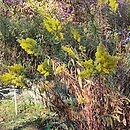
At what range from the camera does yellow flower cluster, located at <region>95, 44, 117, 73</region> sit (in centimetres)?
257

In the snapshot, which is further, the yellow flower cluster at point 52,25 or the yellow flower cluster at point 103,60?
the yellow flower cluster at point 52,25

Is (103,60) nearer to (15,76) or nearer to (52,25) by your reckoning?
(52,25)

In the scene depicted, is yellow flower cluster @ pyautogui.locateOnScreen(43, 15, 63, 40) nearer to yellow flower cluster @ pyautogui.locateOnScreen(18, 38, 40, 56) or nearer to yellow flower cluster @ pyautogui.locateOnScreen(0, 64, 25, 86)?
yellow flower cluster @ pyautogui.locateOnScreen(18, 38, 40, 56)

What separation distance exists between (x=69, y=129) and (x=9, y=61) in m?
3.07

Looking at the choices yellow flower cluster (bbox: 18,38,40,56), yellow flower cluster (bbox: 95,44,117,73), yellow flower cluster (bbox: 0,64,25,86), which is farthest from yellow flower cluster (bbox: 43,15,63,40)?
yellow flower cluster (bbox: 95,44,117,73)

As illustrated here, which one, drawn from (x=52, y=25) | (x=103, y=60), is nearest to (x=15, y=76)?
(x=52, y=25)

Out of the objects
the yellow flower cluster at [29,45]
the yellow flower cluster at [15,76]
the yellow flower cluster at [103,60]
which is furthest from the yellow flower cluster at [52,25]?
the yellow flower cluster at [103,60]

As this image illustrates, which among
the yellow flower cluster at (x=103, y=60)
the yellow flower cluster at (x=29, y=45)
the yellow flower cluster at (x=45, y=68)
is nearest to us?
the yellow flower cluster at (x=103, y=60)

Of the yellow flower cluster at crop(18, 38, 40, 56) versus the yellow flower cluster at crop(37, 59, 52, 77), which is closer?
the yellow flower cluster at crop(18, 38, 40, 56)

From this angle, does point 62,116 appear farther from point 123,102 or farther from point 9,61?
point 9,61

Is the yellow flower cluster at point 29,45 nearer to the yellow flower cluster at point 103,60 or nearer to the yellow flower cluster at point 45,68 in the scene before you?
the yellow flower cluster at point 45,68

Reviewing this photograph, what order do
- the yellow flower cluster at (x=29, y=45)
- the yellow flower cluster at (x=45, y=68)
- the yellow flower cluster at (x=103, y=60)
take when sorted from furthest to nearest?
1. the yellow flower cluster at (x=45, y=68)
2. the yellow flower cluster at (x=29, y=45)
3. the yellow flower cluster at (x=103, y=60)

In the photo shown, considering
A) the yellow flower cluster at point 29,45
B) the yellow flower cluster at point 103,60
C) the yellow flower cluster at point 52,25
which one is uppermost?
the yellow flower cluster at point 52,25

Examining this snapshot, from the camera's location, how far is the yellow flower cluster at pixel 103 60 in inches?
101
